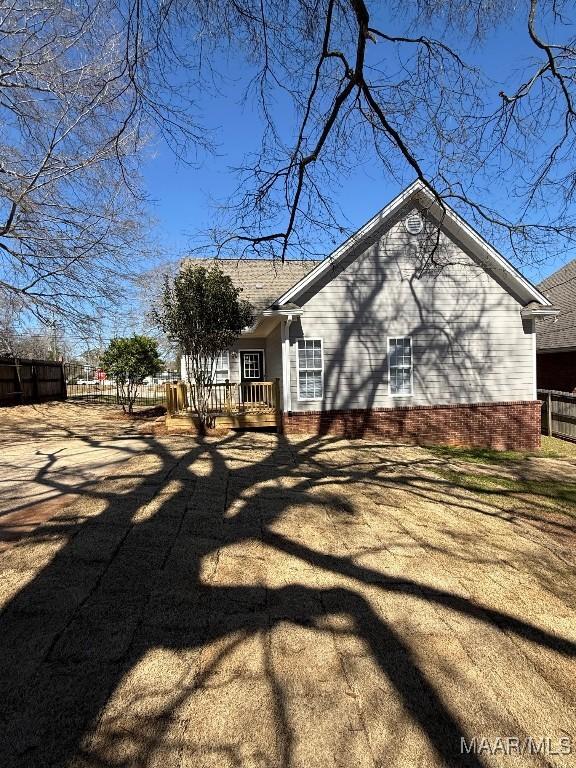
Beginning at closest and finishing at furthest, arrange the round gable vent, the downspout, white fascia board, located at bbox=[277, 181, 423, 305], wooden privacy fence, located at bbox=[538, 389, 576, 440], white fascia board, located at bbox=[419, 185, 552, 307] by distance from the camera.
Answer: white fascia board, located at bbox=[277, 181, 423, 305], the downspout, white fascia board, located at bbox=[419, 185, 552, 307], the round gable vent, wooden privacy fence, located at bbox=[538, 389, 576, 440]

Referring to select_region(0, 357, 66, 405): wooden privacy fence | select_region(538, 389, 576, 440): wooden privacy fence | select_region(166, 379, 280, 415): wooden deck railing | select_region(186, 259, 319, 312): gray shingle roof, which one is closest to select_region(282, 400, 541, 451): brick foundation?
select_region(166, 379, 280, 415): wooden deck railing

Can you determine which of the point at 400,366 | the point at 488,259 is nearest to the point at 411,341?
the point at 400,366

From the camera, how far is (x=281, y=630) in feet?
11.1

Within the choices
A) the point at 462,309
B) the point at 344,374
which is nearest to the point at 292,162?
the point at 344,374

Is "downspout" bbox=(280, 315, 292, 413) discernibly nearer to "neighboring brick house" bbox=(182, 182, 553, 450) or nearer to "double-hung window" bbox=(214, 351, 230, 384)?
"neighboring brick house" bbox=(182, 182, 553, 450)

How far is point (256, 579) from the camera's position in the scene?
409 centimetres

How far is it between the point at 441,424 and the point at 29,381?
16.9 metres

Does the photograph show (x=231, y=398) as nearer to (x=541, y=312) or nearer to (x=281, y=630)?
(x=541, y=312)

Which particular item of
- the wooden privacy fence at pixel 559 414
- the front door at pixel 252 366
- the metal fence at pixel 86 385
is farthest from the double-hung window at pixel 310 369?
the metal fence at pixel 86 385

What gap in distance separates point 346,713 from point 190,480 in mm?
4611

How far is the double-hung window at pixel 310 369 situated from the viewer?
42.4ft

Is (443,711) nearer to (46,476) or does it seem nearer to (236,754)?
(236,754)

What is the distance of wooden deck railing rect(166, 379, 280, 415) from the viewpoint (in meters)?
13.7

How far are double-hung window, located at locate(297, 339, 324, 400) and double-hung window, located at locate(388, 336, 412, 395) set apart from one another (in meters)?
1.94
